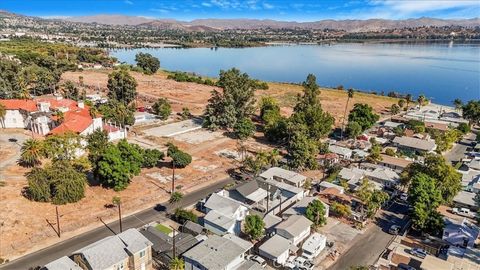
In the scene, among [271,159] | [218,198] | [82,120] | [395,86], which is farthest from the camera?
[395,86]

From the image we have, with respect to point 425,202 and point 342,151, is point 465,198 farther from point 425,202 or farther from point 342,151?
point 342,151

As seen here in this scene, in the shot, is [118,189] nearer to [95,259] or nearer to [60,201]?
[60,201]

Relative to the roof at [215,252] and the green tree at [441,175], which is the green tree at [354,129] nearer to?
the green tree at [441,175]

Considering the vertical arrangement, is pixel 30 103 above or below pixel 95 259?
above

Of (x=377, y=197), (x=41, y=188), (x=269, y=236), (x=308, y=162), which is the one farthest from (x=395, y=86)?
(x=41, y=188)

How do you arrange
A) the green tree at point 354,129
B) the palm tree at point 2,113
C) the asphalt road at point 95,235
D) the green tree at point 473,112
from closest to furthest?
1. the asphalt road at point 95,235
2. the palm tree at point 2,113
3. the green tree at point 354,129
4. the green tree at point 473,112

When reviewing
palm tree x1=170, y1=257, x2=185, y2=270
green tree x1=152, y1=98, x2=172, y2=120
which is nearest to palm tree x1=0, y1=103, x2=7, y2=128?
green tree x1=152, y1=98, x2=172, y2=120

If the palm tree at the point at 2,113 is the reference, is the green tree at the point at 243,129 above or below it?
below

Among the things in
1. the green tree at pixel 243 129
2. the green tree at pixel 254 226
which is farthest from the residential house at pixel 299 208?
the green tree at pixel 243 129
